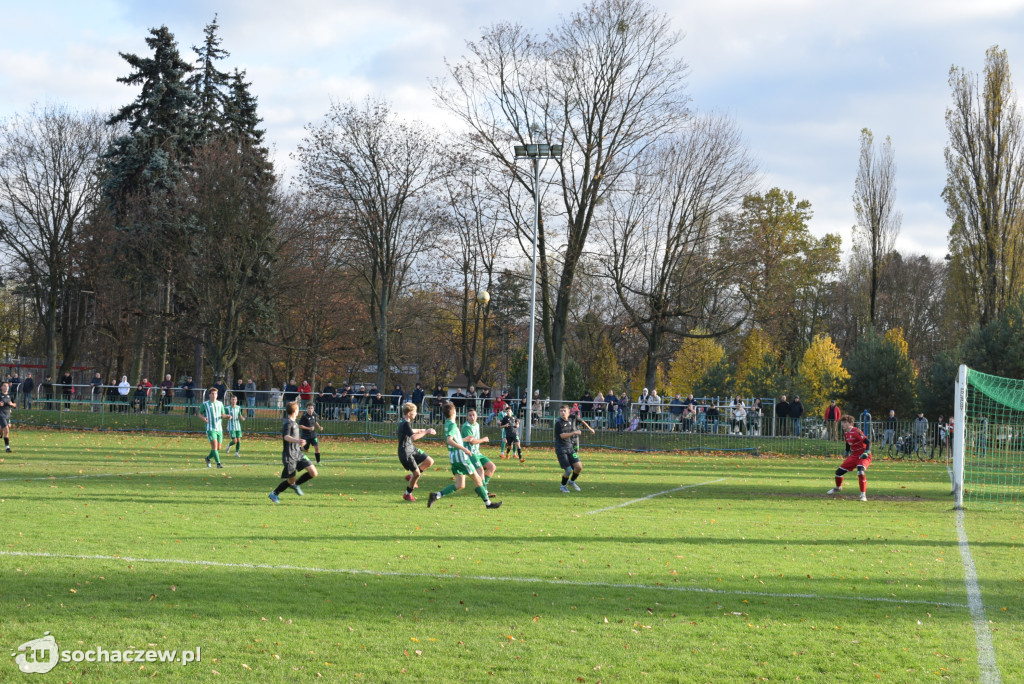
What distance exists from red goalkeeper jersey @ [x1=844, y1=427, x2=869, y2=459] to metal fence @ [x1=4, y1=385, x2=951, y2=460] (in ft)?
46.6

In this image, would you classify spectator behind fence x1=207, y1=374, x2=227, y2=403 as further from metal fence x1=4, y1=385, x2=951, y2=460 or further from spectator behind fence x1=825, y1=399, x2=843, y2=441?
spectator behind fence x1=825, y1=399, x2=843, y2=441

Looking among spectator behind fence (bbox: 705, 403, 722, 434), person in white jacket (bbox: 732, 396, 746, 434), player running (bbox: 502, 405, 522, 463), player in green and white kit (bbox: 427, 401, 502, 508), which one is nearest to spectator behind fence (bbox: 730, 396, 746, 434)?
person in white jacket (bbox: 732, 396, 746, 434)

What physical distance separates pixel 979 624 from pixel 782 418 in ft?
84.8

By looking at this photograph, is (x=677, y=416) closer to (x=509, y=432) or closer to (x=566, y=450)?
(x=509, y=432)

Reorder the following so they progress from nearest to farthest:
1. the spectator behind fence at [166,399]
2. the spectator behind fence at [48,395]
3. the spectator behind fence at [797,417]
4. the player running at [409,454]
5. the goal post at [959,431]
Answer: the player running at [409,454] < the goal post at [959,431] < the spectator behind fence at [797,417] < the spectator behind fence at [166,399] < the spectator behind fence at [48,395]

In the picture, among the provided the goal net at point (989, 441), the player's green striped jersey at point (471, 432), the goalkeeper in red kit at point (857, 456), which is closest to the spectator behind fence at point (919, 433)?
the goal net at point (989, 441)

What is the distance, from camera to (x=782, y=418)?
3278cm

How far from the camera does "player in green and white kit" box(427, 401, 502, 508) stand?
14.6 metres

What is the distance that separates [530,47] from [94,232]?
2442 centimetres

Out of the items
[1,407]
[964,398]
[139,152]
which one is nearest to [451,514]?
[964,398]

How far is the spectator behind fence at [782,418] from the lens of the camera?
3272 cm

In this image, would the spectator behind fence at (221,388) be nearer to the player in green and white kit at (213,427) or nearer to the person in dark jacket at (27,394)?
the person in dark jacket at (27,394)

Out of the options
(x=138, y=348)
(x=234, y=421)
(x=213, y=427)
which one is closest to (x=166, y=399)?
(x=138, y=348)

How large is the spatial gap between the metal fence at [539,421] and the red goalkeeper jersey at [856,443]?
14.2 m
